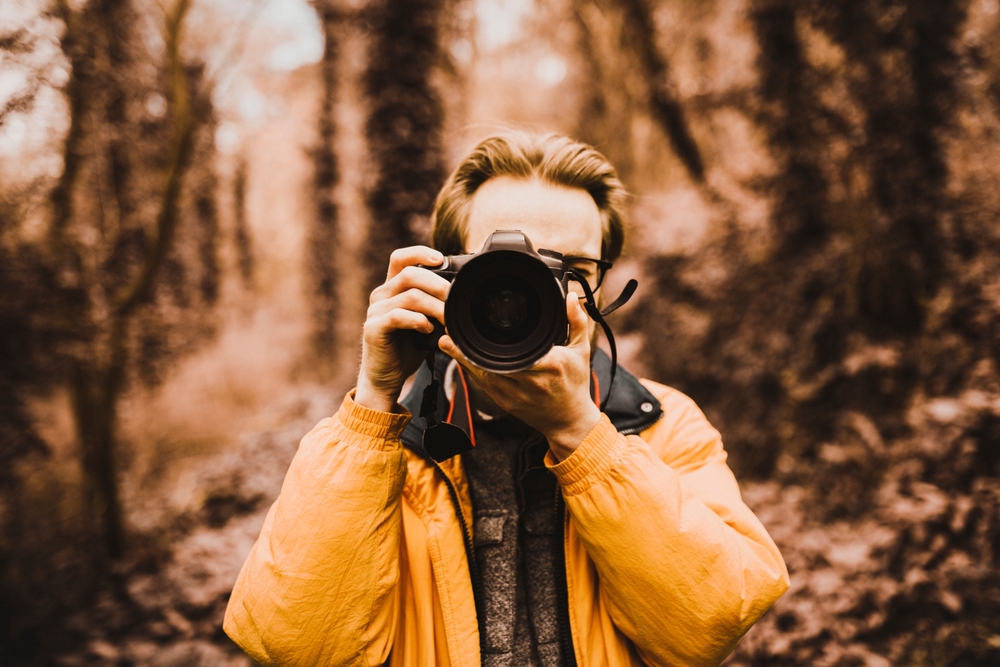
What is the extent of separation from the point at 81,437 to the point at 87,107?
220cm

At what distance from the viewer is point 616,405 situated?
1212 millimetres

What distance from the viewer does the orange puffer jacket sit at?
3.17 feet

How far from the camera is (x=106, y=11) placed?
11.6ft

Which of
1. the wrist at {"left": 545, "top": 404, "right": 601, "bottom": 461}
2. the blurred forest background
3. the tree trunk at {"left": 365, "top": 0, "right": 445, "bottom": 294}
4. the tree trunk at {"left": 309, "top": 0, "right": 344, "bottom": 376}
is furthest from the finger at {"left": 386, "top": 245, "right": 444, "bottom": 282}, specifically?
the tree trunk at {"left": 309, "top": 0, "right": 344, "bottom": 376}

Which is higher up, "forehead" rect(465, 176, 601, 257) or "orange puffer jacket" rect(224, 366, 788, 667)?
"forehead" rect(465, 176, 601, 257)

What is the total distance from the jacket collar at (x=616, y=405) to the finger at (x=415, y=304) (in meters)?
0.22

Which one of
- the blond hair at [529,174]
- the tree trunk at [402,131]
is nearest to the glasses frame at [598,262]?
the blond hair at [529,174]

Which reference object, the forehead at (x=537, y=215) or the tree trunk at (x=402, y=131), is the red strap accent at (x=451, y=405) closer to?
the forehead at (x=537, y=215)

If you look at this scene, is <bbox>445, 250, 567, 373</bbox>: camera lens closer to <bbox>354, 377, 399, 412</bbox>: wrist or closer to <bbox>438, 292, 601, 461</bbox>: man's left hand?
<bbox>438, 292, 601, 461</bbox>: man's left hand

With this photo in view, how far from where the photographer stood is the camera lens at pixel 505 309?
0.99 metres

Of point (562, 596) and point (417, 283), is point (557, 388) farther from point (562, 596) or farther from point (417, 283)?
point (562, 596)

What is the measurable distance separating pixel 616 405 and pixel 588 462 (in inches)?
10.0

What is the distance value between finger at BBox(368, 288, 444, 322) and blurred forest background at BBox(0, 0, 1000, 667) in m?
Answer: 1.18

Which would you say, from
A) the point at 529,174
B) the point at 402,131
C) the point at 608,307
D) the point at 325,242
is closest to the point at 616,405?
the point at 608,307
